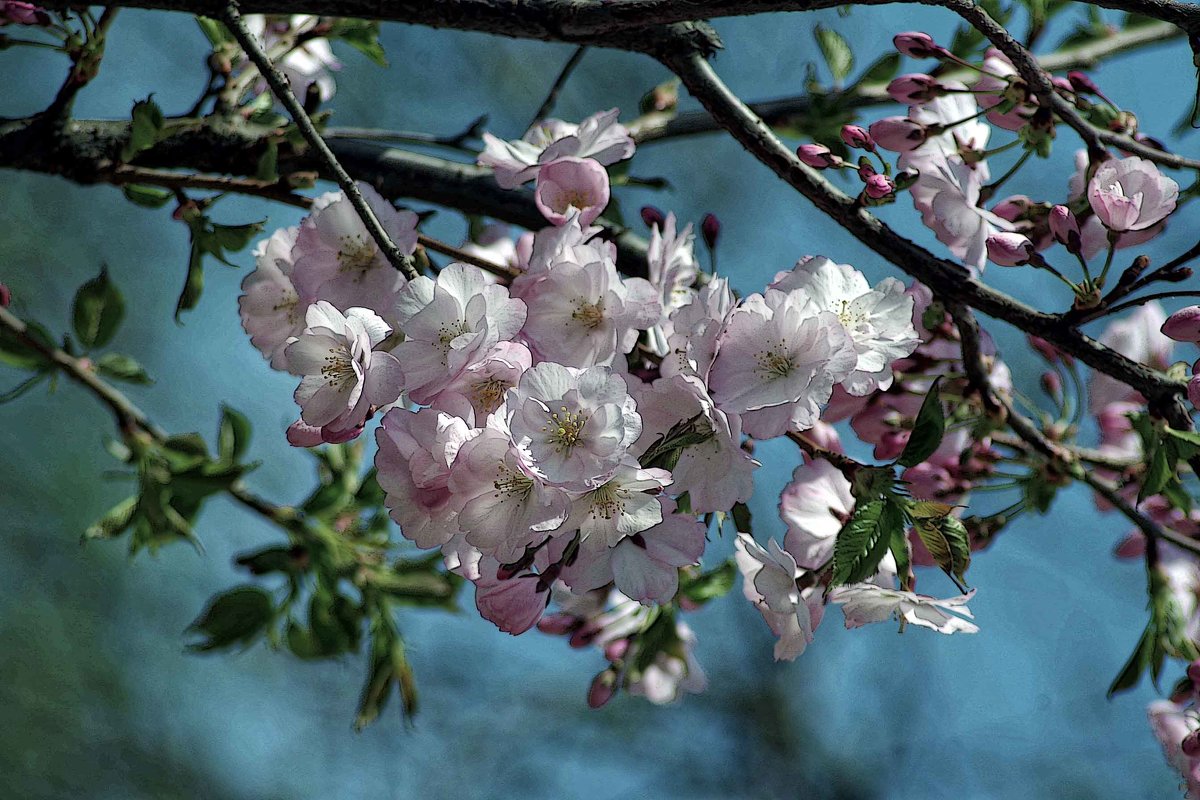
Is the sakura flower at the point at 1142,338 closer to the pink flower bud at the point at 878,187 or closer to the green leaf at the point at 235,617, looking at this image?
the pink flower bud at the point at 878,187

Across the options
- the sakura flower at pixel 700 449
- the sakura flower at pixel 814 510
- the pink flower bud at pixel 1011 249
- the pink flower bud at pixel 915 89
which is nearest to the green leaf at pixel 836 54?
the pink flower bud at pixel 915 89

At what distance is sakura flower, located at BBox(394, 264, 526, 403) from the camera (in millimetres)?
728

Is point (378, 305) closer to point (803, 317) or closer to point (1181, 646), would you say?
point (803, 317)

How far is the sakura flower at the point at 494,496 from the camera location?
688 mm

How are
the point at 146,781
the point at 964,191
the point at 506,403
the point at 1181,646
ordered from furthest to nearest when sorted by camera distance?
the point at 146,781 → the point at 1181,646 → the point at 964,191 → the point at 506,403

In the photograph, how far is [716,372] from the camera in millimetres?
739

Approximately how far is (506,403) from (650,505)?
0.12 meters

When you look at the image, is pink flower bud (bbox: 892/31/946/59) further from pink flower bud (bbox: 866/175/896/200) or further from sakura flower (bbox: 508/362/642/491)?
sakura flower (bbox: 508/362/642/491)

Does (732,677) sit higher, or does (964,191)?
(964,191)

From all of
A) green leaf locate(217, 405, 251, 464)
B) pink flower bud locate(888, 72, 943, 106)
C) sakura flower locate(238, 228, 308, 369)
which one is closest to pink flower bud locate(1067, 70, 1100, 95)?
pink flower bud locate(888, 72, 943, 106)

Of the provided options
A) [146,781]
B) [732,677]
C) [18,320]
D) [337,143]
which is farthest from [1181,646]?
[146,781]

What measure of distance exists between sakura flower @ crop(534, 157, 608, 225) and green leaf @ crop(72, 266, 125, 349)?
31.5 inches

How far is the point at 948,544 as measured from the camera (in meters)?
0.76

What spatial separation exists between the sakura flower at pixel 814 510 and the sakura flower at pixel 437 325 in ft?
0.96
